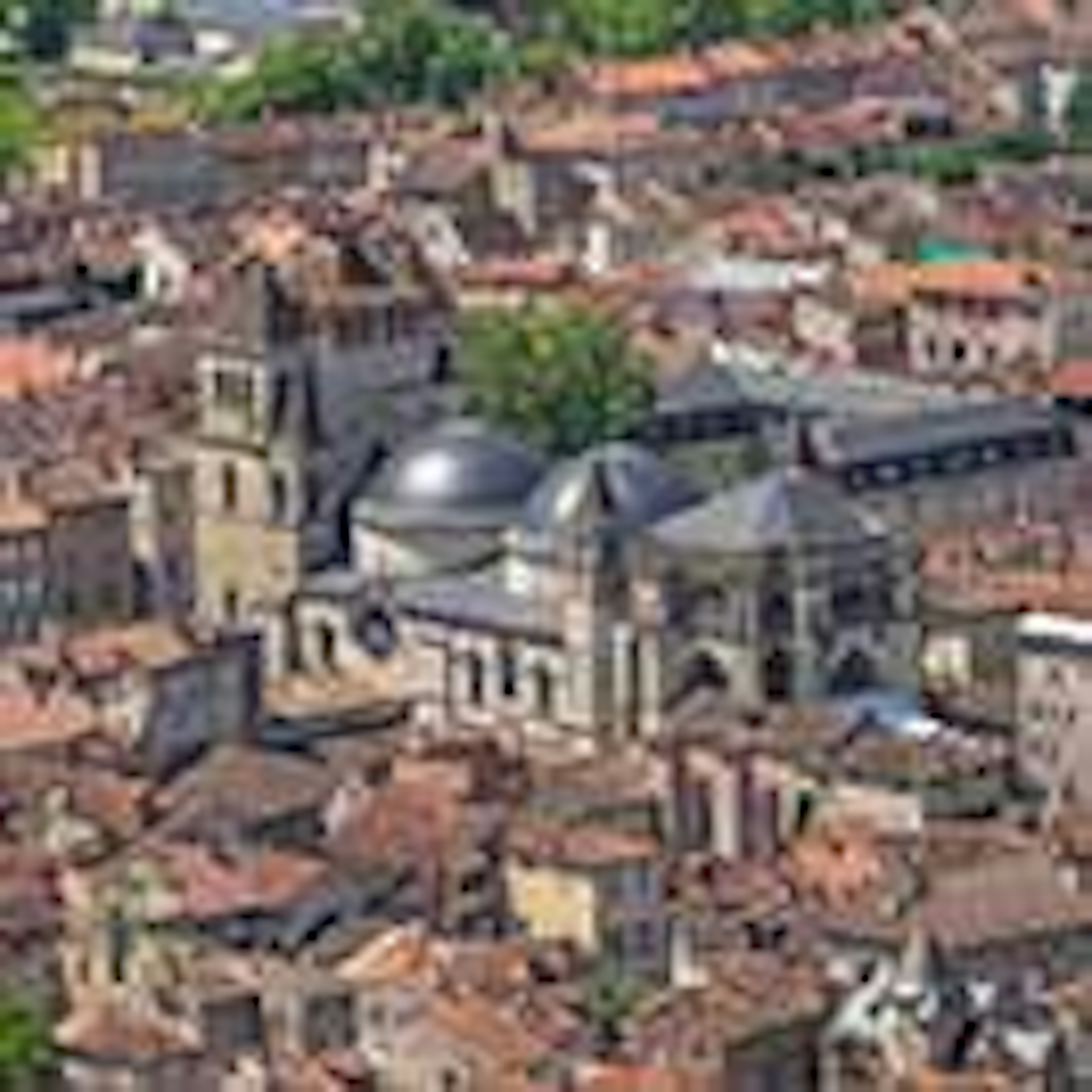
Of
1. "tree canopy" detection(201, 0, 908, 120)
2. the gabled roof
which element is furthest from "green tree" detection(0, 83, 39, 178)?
the gabled roof

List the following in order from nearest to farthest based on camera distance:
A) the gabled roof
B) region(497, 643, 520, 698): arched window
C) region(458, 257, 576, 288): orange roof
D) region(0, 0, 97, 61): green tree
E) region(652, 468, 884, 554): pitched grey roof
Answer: the gabled roof → region(652, 468, 884, 554): pitched grey roof → region(497, 643, 520, 698): arched window → region(458, 257, 576, 288): orange roof → region(0, 0, 97, 61): green tree

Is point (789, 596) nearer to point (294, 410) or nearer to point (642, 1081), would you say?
point (294, 410)

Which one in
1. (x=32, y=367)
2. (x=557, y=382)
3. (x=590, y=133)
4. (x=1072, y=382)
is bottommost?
(x=590, y=133)

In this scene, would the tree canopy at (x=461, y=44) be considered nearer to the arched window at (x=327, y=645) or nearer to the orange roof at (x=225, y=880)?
the arched window at (x=327, y=645)

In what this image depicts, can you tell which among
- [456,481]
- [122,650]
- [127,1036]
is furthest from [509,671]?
[127,1036]

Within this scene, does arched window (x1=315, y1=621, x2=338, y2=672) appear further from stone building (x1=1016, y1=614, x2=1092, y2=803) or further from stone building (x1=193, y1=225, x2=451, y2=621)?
stone building (x1=1016, y1=614, x2=1092, y2=803)

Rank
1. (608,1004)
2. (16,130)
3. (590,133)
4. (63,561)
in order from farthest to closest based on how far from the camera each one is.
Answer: (16,130) < (590,133) < (63,561) < (608,1004)
